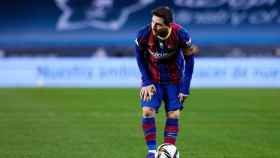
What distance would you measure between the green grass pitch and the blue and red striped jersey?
1354mm

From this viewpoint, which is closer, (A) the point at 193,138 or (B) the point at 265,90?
(A) the point at 193,138

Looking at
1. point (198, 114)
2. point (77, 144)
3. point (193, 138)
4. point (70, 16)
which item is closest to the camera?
point (77, 144)

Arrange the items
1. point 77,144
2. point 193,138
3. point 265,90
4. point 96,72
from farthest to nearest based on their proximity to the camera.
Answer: point 96,72 → point 265,90 → point 193,138 → point 77,144

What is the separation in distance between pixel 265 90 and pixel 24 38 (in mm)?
13763

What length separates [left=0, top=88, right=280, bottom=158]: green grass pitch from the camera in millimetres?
11773

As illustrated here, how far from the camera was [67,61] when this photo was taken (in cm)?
3092

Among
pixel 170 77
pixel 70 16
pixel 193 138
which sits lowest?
pixel 193 138

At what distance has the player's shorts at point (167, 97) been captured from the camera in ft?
33.5

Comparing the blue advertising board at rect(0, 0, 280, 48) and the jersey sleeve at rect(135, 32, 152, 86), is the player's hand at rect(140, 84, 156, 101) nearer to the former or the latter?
the jersey sleeve at rect(135, 32, 152, 86)

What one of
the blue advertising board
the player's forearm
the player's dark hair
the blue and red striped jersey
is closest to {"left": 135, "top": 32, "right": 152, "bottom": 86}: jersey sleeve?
the blue and red striped jersey

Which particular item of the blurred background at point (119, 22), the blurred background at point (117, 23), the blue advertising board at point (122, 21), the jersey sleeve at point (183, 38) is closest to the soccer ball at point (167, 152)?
the jersey sleeve at point (183, 38)

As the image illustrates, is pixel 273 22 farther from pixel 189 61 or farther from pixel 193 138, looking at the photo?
pixel 189 61

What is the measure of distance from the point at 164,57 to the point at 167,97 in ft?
1.88

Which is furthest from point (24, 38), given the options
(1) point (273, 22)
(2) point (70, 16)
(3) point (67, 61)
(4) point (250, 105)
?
(4) point (250, 105)
